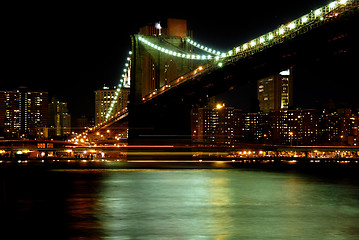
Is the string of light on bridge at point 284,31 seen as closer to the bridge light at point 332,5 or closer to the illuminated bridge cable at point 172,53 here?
the bridge light at point 332,5

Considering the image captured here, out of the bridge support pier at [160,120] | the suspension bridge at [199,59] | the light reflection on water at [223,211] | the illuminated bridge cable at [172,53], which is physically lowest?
the light reflection on water at [223,211]

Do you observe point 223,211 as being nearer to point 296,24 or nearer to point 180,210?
point 180,210

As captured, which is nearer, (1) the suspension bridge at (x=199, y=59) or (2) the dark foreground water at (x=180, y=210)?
(2) the dark foreground water at (x=180, y=210)

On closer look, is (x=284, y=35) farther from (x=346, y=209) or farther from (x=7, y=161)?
Answer: (x=346, y=209)

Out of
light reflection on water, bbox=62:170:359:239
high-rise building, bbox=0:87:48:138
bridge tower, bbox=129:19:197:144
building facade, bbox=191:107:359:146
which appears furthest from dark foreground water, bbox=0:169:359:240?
high-rise building, bbox=0:87:48:138

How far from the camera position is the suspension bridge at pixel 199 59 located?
83.6ft

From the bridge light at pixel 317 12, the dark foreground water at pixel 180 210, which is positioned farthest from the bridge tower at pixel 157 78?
the dark foreground water at pixel 180 210

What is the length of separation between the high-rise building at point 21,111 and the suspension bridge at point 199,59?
129 m

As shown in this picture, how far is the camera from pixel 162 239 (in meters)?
6.19

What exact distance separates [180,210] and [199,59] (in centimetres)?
4084

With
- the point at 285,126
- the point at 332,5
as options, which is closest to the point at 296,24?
the point at 332,5

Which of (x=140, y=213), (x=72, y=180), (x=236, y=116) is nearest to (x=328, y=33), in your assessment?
(x=72, y=180)

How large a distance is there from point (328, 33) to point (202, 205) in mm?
18759

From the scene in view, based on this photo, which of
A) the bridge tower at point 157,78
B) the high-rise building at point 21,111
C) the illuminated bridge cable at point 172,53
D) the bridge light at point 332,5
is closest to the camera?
the bridge light at point 332,5
